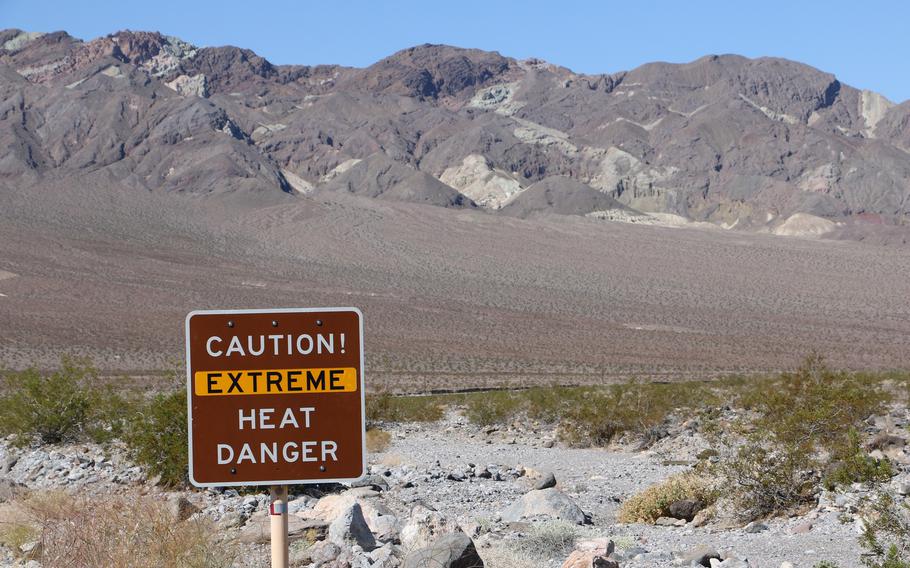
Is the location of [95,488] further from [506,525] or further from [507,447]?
[507,447]

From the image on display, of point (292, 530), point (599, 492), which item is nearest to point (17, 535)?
point (292, 530)

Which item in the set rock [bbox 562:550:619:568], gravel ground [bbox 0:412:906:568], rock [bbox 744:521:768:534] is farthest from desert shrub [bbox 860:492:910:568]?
Result: rock [bbox 744:521:768:534]

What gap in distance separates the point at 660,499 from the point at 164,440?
653cm

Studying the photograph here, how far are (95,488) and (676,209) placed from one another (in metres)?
148

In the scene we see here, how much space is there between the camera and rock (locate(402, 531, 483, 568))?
785 centimetres

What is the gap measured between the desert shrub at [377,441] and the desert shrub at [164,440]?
8.23m

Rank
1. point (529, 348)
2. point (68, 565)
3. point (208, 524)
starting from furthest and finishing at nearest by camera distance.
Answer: point (529, 348) < point (208, 524) < point (68, 565)

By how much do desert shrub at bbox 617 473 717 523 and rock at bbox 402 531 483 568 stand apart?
545cm

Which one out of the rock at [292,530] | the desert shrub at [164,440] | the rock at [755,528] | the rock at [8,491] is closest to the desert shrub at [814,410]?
the rock at [755,528]

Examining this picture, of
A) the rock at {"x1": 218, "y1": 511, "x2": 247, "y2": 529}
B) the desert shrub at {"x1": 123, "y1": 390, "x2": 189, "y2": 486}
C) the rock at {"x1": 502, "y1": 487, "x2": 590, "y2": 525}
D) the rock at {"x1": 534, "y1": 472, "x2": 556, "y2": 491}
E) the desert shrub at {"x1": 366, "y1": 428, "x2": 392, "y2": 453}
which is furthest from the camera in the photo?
the desert shrub at {"x1": 366, "y1": 428, "x2": 392, "y2": 453}

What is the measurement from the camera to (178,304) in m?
78.4

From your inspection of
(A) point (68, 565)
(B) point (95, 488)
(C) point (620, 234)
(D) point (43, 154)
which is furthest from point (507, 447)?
(D) point (43, 154)

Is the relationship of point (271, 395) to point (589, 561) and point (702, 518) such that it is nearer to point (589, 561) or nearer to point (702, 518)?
point (589, 561)

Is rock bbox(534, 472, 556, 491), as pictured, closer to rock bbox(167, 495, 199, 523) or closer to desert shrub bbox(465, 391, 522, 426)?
rock bbox(167, 495, 199, 523)
